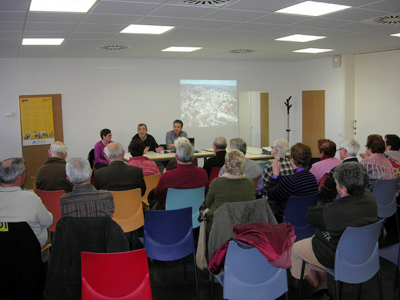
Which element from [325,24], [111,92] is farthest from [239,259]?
[111,92]

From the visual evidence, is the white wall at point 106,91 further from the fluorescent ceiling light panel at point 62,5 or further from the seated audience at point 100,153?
the fluorescent ceiling light panel at point 62,5

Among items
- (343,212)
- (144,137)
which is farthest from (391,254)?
(144,137)

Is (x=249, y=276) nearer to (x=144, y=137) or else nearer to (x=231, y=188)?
(x=231, y=188)

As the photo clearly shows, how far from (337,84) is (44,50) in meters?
6.89

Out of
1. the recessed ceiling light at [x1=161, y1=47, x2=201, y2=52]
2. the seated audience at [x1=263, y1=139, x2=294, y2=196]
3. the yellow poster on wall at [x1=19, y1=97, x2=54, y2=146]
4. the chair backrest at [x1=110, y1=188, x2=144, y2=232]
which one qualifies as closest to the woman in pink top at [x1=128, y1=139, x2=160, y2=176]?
the chair backrest at [x1=110, y1=188, x2=144, y2=232]

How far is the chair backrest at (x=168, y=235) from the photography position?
286 cm

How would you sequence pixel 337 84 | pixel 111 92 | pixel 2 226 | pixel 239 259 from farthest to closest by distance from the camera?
1. pixel 337 84
2. pixel 111 92
3. pixel 2 226
4. pixel 239 259

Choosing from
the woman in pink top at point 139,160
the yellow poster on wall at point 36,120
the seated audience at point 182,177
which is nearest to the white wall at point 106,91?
the yellow poster on wall at point 36,120

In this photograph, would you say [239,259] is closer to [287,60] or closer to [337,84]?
[337,84]

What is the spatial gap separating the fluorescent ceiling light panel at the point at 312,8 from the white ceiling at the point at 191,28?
0.48 ft

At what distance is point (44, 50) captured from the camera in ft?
22.6

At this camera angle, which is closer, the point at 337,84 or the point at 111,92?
the point at 111,92

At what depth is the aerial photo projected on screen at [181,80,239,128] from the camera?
9.30 meters

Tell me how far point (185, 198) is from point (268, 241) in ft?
4.84
